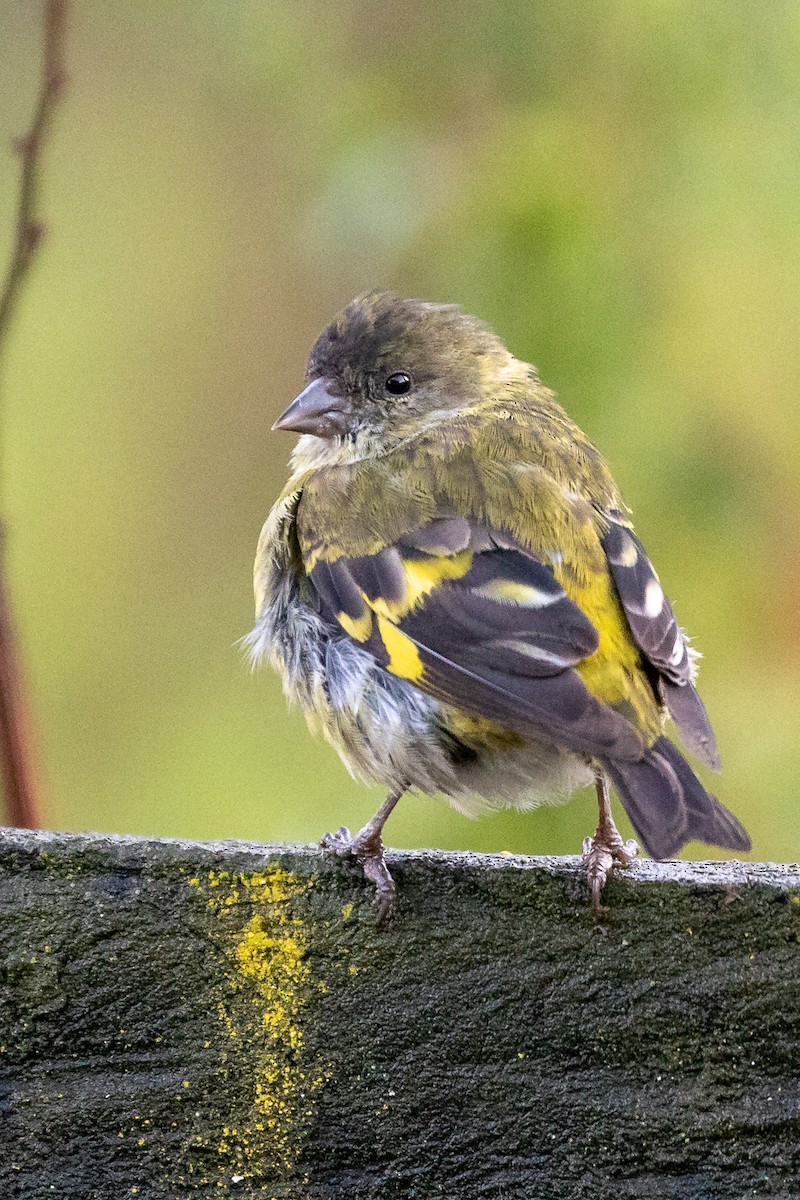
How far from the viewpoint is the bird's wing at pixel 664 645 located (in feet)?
8.04

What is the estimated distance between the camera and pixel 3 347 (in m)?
1.83

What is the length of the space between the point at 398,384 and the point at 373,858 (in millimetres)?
1535

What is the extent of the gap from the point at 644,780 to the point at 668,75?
5.55ft

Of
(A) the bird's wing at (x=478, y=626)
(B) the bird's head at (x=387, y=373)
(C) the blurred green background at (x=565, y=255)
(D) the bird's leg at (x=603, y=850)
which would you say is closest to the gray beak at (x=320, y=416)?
(B) the bird's head at (x=387, y=373)

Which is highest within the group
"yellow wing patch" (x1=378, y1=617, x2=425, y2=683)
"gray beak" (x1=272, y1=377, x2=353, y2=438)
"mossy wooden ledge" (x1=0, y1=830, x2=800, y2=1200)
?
"gray beak" (x1=272, y1=377, x2=353, y2=438)

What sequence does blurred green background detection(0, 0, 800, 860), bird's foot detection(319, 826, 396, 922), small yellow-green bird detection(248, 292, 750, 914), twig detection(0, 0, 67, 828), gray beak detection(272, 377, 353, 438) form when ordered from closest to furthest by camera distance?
twig detection(0, 0, 67, 828) < bird's foot detection(319, 826, 396, 922) < small yellow-green bird detection(248, 292, 750, 914) < blurred green background detection(0, 0, 800, 860) < gray beak detection(272, 377, 353, 438)

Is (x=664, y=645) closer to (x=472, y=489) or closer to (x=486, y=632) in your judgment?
(x=486, y=632)

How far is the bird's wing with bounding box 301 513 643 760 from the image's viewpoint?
2320 millimetres

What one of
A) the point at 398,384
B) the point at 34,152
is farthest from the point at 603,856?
the point at 398,384

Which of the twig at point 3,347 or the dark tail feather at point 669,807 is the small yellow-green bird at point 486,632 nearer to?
the dark tail feather at point 669,807

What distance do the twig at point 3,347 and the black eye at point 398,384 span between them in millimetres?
1443

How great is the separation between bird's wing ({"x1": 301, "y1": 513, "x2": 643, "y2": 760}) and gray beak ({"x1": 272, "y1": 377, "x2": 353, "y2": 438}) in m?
0.57

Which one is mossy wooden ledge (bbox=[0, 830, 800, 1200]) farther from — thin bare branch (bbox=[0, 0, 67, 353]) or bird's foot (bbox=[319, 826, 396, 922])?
thin bare branch (bbox=[0, 0, 67, 353])

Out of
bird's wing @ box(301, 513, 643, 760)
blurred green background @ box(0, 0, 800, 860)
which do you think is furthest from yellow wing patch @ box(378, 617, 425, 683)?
blurred green background @ box(0, 0, 800, 860)
